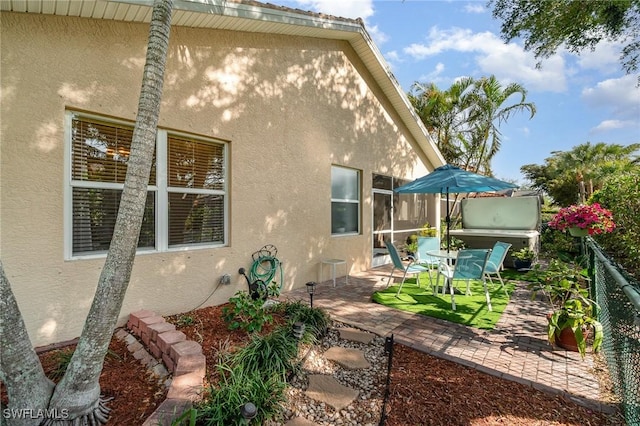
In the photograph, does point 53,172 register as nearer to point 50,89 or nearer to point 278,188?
point 50,89

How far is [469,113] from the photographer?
14.8m

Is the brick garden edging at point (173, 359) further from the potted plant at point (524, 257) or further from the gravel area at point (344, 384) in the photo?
the potted plant at point (524, 257)

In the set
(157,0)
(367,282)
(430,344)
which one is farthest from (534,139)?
(157,0)

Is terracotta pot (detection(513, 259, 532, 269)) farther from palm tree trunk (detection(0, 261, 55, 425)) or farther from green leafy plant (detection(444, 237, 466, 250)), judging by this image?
palm tree trunk (detection(0, 261, 55, 425))

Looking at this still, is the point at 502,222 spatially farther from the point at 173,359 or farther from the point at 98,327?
the point at 98,327

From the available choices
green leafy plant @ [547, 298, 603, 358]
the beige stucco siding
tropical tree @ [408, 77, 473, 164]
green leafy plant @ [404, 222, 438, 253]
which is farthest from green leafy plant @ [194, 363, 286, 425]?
tropical tree @ [408, 77, 473, 164]

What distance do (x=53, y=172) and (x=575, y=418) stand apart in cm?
558

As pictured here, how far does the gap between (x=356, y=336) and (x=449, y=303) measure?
7.79 feet

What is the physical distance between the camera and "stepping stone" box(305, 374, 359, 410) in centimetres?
254

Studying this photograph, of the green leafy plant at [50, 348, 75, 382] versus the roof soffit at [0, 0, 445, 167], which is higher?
the roof soffit at [0, 0, 445, 167]

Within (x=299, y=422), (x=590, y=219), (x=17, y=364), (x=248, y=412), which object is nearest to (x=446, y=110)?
(x=590, y=219)

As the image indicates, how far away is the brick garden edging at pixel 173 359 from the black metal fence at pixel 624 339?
2.97 m

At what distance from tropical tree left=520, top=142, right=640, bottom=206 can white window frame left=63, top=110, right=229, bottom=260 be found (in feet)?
46.1

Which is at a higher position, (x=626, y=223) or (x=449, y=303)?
(x=626, y=223)
